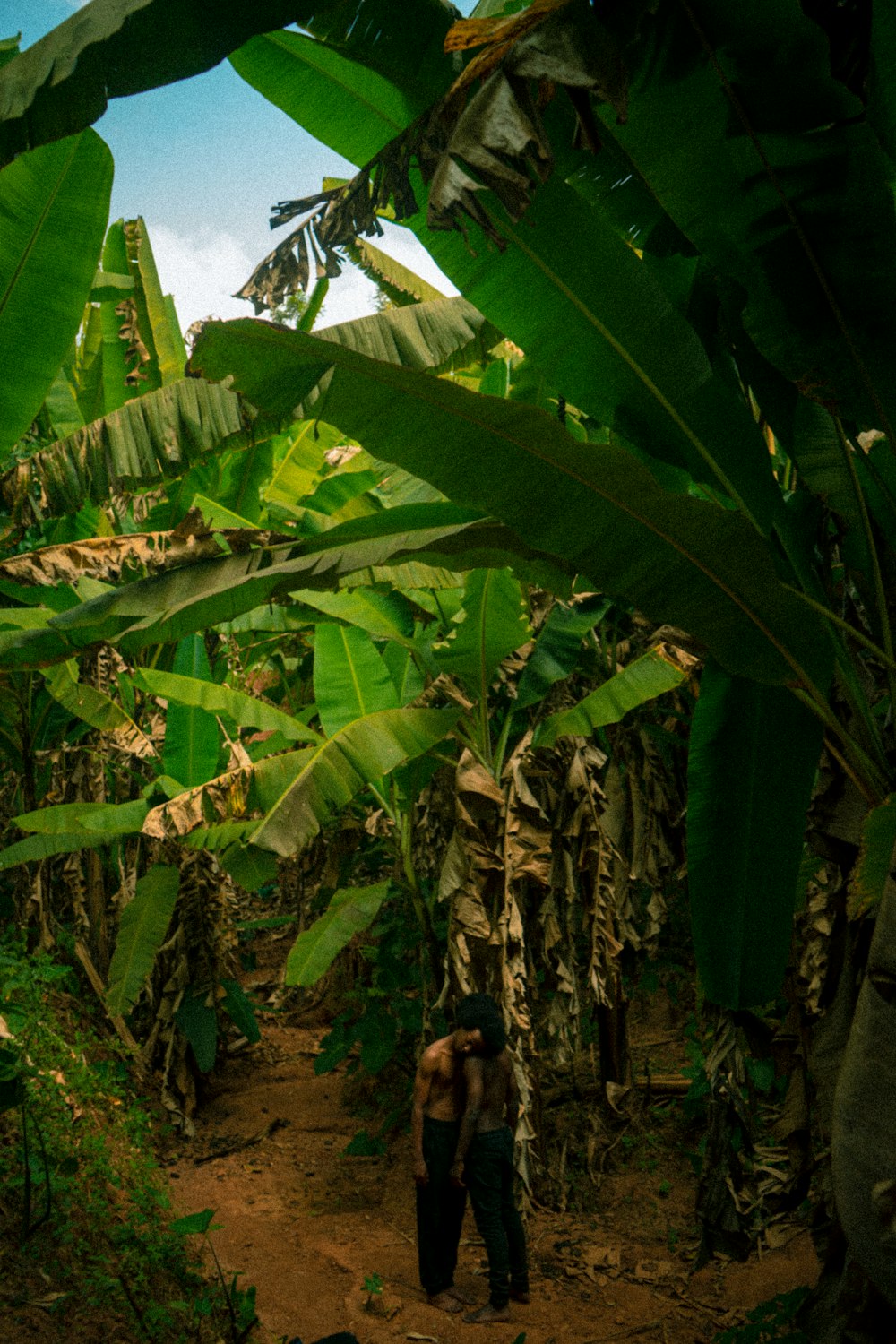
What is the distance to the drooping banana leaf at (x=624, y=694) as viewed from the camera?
14.7 ft

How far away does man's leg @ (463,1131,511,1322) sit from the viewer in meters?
4.83

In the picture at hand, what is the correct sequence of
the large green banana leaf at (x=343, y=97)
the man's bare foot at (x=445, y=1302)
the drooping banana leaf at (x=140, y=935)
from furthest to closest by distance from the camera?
the drooping banana leaf at (x=140, y=935)
the man's bare foot at (x=445, y=1302)
the large green banana leaf at (x=343, y=97)

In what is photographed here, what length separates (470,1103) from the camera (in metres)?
4.80

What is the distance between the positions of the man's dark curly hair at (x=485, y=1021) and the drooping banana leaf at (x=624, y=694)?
1.36 metres

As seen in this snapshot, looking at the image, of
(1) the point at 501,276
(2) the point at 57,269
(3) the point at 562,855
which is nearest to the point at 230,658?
(3) the point at 562,855

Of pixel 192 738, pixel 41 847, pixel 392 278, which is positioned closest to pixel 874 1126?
pixel 192 738

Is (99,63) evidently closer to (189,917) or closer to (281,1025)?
(189,917)

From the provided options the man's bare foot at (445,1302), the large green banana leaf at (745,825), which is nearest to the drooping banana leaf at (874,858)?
the large green banana leaf at (745,825)

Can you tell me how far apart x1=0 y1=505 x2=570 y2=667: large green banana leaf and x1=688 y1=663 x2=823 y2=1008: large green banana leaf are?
0.68m

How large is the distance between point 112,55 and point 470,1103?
14.6ft

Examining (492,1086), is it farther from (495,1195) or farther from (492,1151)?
(495,1195)

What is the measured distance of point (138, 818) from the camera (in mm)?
5594

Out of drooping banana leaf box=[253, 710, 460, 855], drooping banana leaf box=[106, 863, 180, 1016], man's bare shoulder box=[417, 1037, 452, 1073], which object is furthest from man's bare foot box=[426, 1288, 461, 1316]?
drooping banana leaf box=[253, 710, 460, 855]

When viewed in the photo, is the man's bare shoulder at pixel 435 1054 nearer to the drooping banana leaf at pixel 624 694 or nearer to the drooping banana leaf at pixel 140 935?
the drooping banana leaf at pixel 624 694
